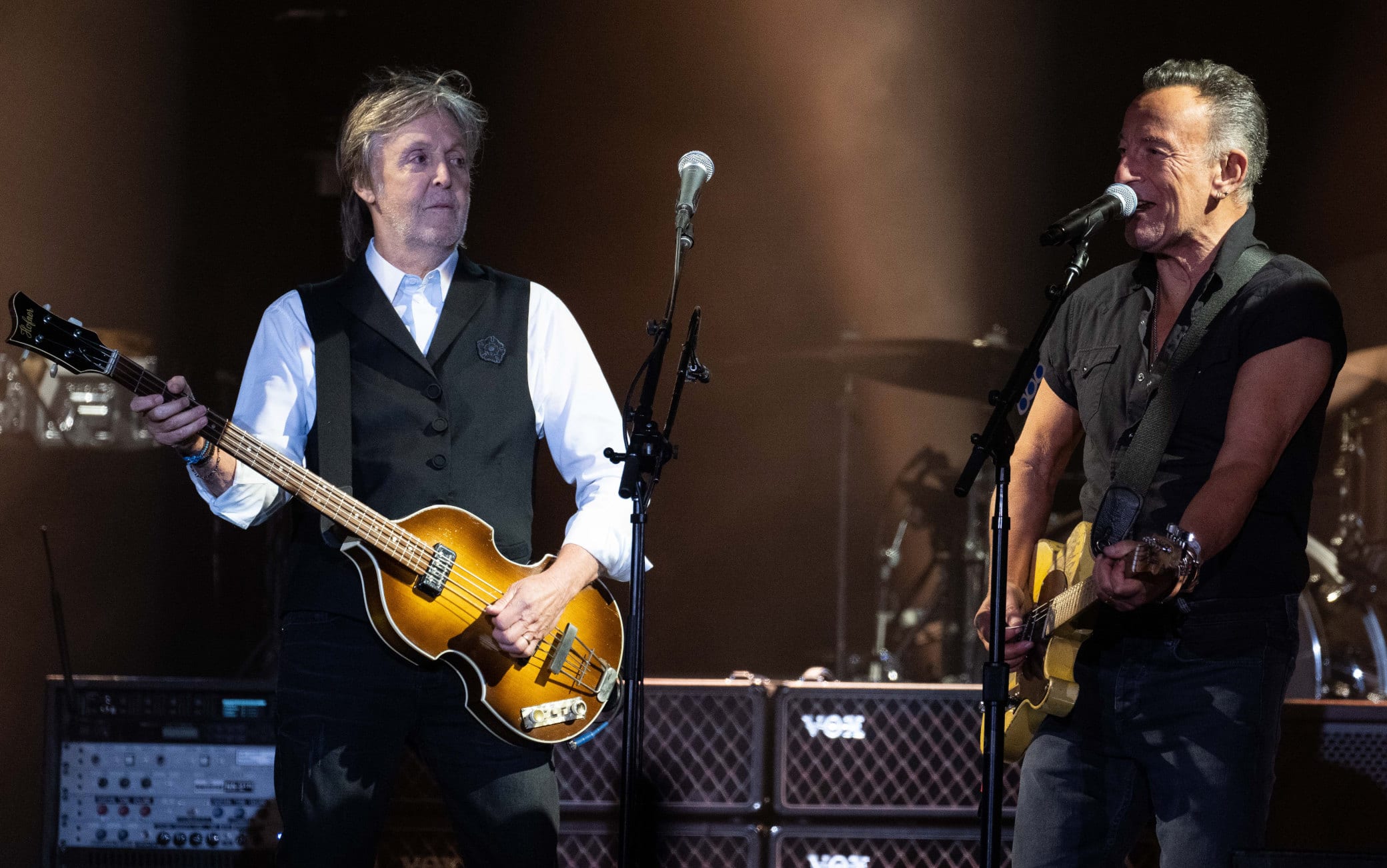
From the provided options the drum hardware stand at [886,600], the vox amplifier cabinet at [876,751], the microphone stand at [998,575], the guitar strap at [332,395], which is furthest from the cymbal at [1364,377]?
the guitar strap at [332,395]

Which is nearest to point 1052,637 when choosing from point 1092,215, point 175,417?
point 1092,215

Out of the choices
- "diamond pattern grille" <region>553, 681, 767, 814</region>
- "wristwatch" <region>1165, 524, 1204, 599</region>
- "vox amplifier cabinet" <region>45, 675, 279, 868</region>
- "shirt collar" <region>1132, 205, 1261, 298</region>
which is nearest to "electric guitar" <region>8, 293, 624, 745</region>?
"diamond pattern grille" <region>553, 681, 767, 814</region>

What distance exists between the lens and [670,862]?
11.0 feet

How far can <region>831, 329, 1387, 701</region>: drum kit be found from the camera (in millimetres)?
5031

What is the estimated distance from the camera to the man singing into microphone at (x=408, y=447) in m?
2.43

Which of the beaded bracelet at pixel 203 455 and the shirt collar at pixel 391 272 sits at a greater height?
the shirt collar at pixel 391 272

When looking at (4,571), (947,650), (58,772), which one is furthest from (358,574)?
(947,650)

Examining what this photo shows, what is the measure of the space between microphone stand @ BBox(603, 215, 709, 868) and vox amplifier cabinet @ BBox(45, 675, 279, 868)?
4.74 feet

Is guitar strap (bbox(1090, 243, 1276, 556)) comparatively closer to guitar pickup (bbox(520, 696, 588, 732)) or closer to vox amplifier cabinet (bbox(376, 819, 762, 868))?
guitar pickup (bbox(520, 696, 588, 732))

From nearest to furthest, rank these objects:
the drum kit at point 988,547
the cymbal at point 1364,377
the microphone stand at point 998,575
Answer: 1. the microphone stand at point 998,575
2. the drum kit at point 988,547
3. the cymbal at point 1364,377

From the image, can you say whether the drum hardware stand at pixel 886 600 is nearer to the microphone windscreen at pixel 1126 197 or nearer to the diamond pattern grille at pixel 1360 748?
the diamond pattern grille at pixel 1360 748

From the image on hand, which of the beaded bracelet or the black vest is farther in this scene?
the black vest

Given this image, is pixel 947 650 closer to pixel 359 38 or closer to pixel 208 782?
pixel 208 782

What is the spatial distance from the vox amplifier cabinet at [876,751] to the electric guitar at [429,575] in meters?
0.97
